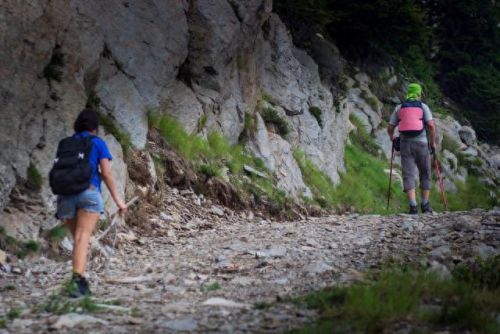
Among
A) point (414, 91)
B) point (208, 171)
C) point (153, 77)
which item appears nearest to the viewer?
point (414, 91)

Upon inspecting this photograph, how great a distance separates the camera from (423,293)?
5.72 m

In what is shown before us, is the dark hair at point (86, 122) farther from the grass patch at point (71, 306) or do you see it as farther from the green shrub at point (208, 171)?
the green shrub at point (208, 171)

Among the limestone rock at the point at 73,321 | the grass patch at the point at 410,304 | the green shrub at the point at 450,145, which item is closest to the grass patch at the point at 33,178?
the limestone rock at the point at 73,321

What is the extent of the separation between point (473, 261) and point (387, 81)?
77.3ft

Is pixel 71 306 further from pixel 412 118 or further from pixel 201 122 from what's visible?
pixel 201 122

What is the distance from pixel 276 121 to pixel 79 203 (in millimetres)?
12521

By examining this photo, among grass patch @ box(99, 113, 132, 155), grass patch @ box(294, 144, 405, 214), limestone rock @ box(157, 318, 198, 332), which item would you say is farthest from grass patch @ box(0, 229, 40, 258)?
grass patch @ box(294, 144, 405, 214)

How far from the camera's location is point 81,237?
20.6 feet

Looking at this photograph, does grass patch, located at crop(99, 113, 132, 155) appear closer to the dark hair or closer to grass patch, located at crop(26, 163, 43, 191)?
grass patch, located at crop(26, 163, 43, 191)

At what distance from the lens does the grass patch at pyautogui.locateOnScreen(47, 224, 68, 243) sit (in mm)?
8547

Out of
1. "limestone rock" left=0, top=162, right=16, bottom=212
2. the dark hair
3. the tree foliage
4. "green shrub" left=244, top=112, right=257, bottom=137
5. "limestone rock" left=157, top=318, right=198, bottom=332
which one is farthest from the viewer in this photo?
the tree foliage

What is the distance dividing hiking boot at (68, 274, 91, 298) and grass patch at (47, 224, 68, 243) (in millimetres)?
2511

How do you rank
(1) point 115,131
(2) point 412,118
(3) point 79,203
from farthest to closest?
(2) point 412,118 → (1) point 115,131 → (3) point 79,203

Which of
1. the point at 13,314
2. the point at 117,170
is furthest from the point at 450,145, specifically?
the point at 13,314
